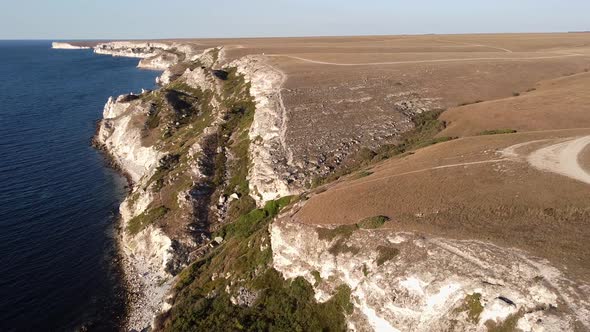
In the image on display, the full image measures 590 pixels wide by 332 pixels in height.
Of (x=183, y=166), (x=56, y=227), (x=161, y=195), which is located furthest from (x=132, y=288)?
(x=183, y=166)

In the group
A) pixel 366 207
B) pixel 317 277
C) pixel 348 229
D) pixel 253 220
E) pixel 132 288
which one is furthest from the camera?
pixel 253 220

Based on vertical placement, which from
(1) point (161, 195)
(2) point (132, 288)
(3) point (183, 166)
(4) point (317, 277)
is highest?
(4) point (317, 277)

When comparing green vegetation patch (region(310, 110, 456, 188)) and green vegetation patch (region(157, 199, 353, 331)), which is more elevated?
green vegetation patch (region(310, 110, 456, 188))

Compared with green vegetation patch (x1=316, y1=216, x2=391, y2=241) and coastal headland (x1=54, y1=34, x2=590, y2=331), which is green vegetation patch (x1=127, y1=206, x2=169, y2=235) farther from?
green vegetation patch (x1=316, y1=216, x2=391, y2=241)

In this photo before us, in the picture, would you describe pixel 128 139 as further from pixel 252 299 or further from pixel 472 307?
pixel 472 307

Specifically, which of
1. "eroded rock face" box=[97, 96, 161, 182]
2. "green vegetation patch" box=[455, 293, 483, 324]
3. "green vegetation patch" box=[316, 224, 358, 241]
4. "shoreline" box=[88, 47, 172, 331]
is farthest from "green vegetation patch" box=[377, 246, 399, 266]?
"eroded rock face" box=[97, 96, 161, 182]
